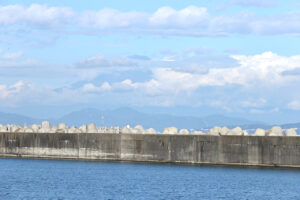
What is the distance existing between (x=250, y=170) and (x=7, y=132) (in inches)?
906

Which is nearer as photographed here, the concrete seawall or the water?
the water

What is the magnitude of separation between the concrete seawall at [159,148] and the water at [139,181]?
125cm

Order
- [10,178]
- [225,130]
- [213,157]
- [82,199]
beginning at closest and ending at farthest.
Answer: [82,199] < [10,178] < [213,157] < [225,130]

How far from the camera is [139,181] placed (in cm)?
5488

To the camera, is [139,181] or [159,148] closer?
[139,181]

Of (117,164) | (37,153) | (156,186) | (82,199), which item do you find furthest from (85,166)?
(82,199)

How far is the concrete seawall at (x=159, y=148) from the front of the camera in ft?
199

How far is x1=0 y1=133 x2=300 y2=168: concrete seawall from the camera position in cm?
6069

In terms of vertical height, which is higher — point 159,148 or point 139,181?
point 159,148

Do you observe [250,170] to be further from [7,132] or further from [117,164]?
[7,132]

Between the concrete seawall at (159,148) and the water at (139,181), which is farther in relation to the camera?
the concrete seawall at (159,148)

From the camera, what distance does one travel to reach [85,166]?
63.3 m

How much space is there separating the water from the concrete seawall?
125 centimetres

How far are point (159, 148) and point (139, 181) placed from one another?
1002 centimetres
